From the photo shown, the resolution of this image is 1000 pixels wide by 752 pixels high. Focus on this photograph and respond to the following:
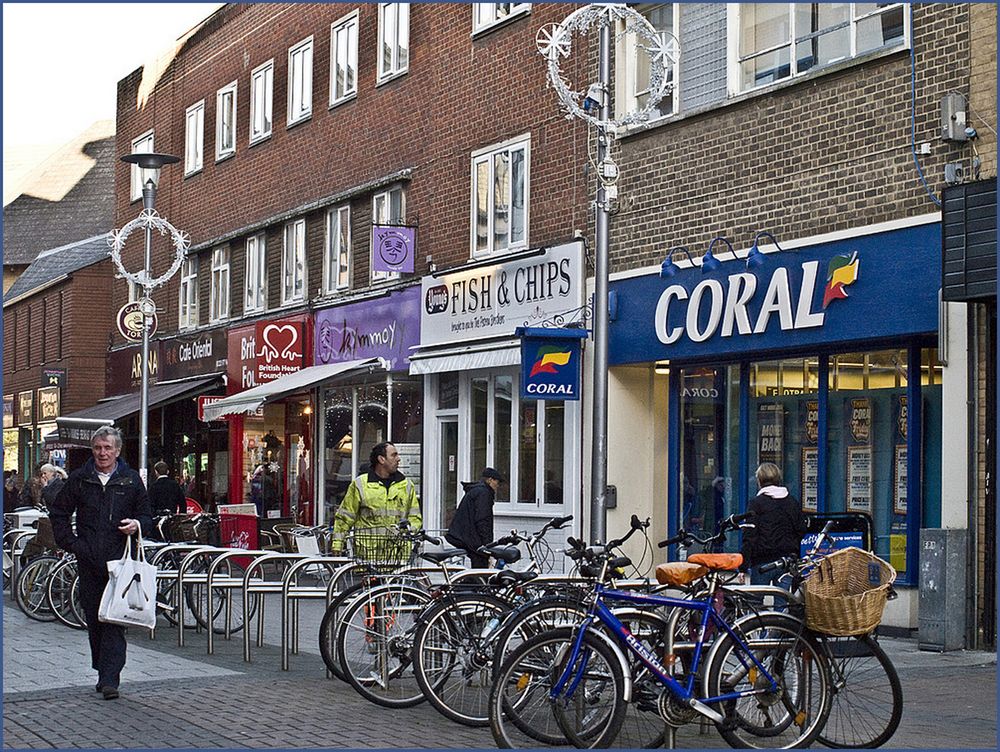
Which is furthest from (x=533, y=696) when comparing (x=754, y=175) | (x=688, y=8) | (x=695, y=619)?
(x=688, y=8)

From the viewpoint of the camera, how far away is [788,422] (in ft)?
55.9

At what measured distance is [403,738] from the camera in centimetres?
919

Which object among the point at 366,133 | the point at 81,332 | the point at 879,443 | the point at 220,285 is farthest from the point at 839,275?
the point at 81,332

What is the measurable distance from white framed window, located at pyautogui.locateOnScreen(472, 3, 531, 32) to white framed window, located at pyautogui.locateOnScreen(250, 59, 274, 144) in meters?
8.63

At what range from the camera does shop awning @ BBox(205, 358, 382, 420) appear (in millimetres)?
25297

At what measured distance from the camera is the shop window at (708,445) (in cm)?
1806

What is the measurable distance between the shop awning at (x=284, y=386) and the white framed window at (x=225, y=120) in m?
7.10

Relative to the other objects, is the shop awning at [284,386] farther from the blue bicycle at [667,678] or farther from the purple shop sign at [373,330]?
the blue bicycle at [667,678]

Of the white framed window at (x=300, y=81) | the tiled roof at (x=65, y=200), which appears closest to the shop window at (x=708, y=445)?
the white framed window at (x=300, y=81)

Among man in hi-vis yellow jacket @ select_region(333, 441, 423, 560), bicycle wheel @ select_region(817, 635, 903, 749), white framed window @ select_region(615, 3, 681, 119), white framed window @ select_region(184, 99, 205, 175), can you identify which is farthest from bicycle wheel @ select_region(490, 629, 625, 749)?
white framed window @ select_region(184, 99, 205, 175)

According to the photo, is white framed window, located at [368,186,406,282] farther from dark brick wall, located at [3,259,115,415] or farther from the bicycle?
dark brick wall, located at [3,259,115,415]

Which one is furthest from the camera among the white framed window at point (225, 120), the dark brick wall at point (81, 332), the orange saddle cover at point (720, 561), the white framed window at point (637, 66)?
the dark brick wall at point (81, 332)

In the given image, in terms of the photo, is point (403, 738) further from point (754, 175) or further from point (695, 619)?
point (754, 175)

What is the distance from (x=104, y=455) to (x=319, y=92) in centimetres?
1832
